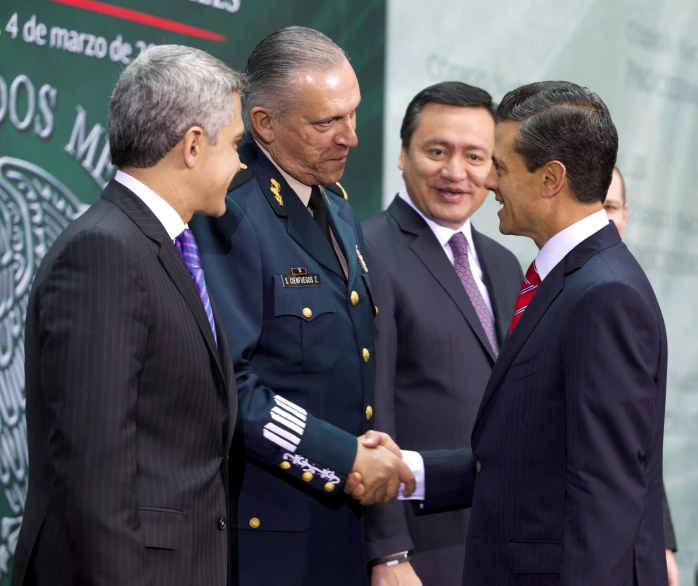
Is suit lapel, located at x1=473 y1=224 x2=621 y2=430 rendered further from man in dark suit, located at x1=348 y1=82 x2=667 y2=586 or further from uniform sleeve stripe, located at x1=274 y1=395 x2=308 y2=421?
uniform sleeve stripe, located at x1=274 y1=395 x2=308 y2=421

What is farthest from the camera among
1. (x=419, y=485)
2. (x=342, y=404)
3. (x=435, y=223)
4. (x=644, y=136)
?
(x=644, y=136)

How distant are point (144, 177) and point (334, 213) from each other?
31.1 inches

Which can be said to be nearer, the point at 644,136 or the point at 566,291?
the point at 566,291

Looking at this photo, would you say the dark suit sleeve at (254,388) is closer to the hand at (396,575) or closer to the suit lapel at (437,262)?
the hand at (396,575)

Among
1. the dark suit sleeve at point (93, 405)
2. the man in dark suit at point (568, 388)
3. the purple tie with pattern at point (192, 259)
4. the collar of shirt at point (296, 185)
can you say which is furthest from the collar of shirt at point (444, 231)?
the dark suit sleeve at point (93, 405)

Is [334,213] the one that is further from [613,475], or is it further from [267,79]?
[613,475]

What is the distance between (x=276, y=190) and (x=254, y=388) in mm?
492

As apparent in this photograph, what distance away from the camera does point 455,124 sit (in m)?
2.88

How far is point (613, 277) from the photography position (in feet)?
5.85

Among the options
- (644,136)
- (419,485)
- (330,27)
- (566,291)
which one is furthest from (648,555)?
(644,136)

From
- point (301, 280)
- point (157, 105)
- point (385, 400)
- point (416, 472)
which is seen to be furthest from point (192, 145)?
point (416, 472)

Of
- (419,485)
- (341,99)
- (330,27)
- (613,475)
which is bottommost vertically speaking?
(419,485)

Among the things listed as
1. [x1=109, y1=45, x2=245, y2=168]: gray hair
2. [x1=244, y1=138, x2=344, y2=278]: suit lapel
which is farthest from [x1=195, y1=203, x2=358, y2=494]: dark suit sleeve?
[x1=109, y1=45, x2=245, y2=168]: gray hair

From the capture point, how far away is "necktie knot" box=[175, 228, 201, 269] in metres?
2.00
